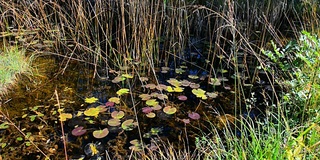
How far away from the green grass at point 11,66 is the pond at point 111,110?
6cm

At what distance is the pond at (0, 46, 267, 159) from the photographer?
1.63m

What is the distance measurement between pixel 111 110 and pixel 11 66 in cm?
88

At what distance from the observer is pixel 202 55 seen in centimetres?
276

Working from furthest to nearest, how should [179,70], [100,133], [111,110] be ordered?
[179,70]
[111,110]
[100,133]

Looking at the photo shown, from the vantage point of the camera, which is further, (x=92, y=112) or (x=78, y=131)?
(x=92, y=112)

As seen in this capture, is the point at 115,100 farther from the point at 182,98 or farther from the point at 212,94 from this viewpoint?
the point at 212,94

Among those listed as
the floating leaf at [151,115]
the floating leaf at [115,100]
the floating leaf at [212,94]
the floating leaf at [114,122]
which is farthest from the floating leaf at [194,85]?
the floating leaf at [114,122]

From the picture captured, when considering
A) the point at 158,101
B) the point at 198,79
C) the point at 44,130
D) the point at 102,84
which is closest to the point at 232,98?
the point at 198,79

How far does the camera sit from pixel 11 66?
221 centimetres

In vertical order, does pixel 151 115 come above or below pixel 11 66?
below

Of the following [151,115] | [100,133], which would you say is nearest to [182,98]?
[151,115]

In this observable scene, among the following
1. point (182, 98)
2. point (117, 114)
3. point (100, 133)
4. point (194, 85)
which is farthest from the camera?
point (194, 85)

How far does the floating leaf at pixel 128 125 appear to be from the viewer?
5.72 ft

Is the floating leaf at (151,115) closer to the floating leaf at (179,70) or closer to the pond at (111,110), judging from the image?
the pond at (111,110)
